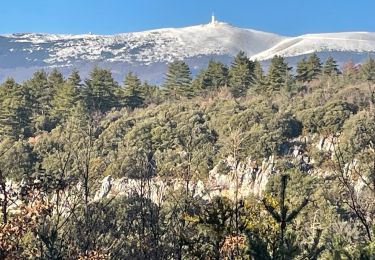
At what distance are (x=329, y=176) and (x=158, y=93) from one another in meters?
27.6

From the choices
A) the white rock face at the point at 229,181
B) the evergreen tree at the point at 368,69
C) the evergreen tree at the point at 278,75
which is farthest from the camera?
the evergreen tree at the point at 278,75

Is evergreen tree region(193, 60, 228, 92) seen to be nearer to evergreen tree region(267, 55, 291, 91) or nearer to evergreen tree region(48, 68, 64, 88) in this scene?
evergreen tree region(267, 55, 291, 91)

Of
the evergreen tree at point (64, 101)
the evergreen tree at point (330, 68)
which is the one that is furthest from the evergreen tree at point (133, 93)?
the evergreen tree at point (330, 68)

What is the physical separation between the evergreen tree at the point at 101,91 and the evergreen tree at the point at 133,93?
1157mm

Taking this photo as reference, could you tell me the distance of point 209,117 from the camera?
4497cm

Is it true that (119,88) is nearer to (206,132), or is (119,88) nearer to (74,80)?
(74,80)

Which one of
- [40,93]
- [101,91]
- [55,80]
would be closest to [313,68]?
[101,91]

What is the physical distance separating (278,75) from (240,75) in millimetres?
4562

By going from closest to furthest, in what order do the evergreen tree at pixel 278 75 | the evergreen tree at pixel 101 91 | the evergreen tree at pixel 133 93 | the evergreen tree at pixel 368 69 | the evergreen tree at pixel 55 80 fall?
1. the evergreen tree at pixel 368 69
2. the evergreen tree at pixel 278 75
3. the evergreen tree at pixel 101 91
4. the evergreen tree at pixel 133 93
5. the evergreen tree at pixel 55 80

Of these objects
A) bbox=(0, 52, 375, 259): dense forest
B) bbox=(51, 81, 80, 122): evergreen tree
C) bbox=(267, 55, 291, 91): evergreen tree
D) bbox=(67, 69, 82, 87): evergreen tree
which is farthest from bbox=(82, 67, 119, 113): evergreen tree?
bbox=(267, 55, 291, 91): evergreen tree

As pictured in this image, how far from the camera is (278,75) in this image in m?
53.5

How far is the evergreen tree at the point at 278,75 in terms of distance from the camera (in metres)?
52.2

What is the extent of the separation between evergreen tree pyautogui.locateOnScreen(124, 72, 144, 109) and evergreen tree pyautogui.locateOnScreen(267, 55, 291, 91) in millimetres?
12911

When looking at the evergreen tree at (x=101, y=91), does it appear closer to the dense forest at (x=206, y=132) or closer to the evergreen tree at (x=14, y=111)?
the dense forest at (x=206, y=132)
